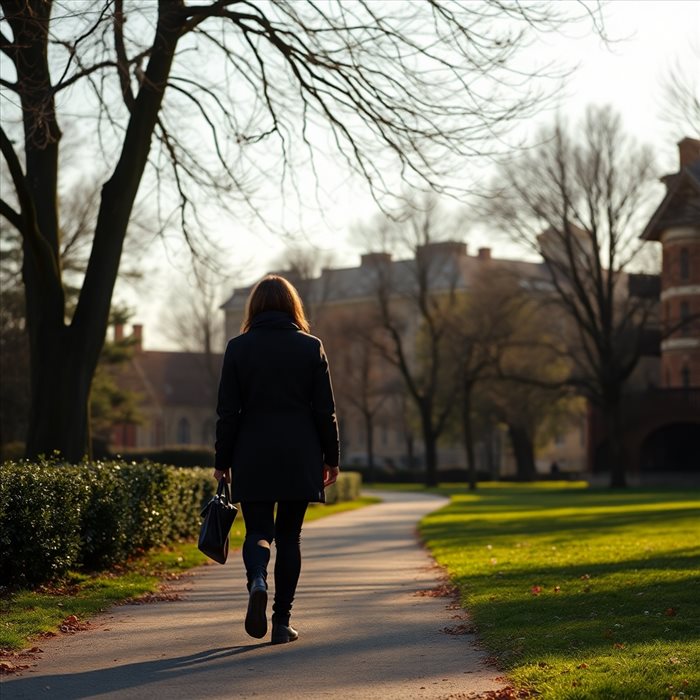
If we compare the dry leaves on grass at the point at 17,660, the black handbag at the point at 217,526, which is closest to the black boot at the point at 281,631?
the black handbag at the point at 217,526

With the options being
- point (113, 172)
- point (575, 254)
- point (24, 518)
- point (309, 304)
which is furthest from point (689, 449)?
point (24, 518)

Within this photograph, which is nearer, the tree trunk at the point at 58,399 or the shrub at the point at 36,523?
the shrub at the point at 36,523

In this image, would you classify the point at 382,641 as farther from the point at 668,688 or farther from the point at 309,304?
the point at 309,304

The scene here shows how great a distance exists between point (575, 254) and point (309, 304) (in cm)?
2602

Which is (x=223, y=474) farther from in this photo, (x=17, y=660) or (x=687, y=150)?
(x=687, y=150)

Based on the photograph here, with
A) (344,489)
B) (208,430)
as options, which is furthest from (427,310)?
(208,430)

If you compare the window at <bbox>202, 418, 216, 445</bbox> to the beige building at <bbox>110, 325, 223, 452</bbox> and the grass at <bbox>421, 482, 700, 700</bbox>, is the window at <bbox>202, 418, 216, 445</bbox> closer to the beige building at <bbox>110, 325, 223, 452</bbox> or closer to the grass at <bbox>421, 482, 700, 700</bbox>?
the beige building at <bbox>110, 325, 223, 452</bbox>

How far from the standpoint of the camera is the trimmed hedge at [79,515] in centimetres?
1045

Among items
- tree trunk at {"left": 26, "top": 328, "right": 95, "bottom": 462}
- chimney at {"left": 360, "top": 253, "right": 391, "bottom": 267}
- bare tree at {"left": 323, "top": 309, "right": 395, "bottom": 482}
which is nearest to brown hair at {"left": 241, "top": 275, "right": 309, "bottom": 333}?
tree trunk at {"left": 26, "top": 328, "right": 95, "bottom": 462}

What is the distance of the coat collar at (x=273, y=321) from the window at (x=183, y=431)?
104247mm

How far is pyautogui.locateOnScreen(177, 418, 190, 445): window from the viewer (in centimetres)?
11150

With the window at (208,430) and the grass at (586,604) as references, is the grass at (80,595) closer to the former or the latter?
the grass at (586,604)

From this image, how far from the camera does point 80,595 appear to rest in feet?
34.6

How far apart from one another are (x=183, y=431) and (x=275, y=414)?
10537 cm
